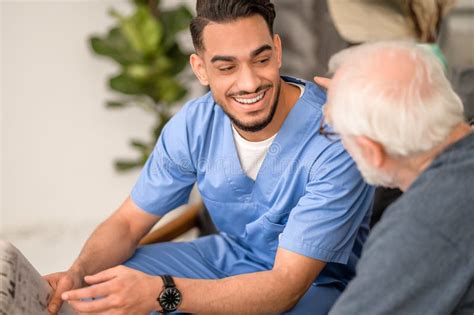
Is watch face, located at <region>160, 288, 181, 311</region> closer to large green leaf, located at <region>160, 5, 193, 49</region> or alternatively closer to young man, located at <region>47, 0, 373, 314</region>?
young man, located at <region>47, 0, 373, 314</region>

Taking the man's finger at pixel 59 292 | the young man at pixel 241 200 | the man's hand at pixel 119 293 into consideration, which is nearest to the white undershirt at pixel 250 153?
the young man at pixel 241 200

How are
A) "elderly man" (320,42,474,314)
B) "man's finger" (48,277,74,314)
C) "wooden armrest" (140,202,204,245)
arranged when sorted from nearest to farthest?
"elderly man" (320,42,474,314) → "man's finger" (48,277,74,314) → "wooden armrest" (140,202,204,245)

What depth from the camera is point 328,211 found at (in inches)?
59.8

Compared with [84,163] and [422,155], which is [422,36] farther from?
[84,163]

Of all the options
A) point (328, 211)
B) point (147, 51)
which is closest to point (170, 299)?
point (328, 211)

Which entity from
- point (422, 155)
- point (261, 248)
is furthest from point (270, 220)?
point (422, 155)

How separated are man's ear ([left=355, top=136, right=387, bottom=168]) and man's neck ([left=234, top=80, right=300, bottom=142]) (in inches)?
17.9

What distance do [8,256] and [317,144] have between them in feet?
2.24

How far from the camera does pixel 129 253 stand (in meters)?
1.83

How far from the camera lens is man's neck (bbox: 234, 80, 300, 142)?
1.64 meters

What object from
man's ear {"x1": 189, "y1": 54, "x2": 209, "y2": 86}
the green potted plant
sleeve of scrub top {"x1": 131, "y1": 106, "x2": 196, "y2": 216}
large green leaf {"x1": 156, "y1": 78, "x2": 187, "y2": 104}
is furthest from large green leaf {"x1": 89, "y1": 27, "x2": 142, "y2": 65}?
man's ear {"x1": 189, "y1": 54, "x2": 209, "y2": 86}

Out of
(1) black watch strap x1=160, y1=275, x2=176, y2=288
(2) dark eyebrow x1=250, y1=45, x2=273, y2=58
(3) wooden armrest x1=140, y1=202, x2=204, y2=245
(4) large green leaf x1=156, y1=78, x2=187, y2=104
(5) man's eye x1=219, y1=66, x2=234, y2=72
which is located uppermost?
(2) dark eyebrow x1=250, y1=45, x2=273, y2=58

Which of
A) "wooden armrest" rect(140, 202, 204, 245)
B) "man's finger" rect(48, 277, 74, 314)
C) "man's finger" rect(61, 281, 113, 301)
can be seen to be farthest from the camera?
"wooden armrest" rect(140, 202, 204, 245)

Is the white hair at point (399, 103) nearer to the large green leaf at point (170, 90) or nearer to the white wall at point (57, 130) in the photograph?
the large green leaf at point (170, 90)
